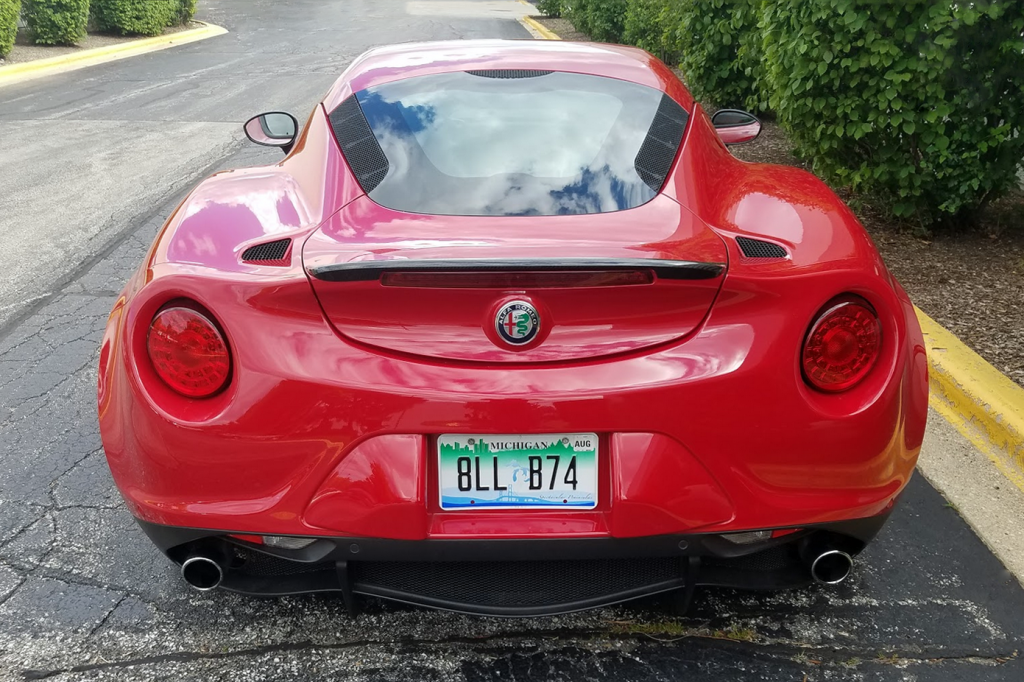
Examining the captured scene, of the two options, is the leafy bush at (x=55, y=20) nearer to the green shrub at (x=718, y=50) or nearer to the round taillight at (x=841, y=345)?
the green shrub at (x=718, y=50)

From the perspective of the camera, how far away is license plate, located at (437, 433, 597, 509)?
6.72ft

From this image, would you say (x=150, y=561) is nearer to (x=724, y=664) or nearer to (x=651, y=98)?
(x=724, y=664)

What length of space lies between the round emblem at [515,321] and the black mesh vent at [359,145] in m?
0.65

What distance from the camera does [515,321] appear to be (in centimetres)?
204

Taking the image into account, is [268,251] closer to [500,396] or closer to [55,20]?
[500,396]

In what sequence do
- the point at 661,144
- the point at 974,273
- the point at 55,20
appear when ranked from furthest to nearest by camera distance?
the point at 55,20, the point at 974,273, the point at 661,144

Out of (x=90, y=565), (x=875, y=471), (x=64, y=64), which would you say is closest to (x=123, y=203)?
(x=90, y=565)

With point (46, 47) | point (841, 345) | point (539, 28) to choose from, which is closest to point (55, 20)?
point (46, 47)

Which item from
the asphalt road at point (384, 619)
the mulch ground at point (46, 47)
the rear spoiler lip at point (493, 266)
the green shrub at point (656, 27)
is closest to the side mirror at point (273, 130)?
the asphalt road at point (384, 619)

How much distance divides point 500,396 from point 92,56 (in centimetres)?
1812

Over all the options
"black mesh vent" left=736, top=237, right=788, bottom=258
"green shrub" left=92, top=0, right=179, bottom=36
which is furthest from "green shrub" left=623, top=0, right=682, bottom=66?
"green shrub" left=92, top=0, right=179, bottom=36

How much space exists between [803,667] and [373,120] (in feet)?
6.37

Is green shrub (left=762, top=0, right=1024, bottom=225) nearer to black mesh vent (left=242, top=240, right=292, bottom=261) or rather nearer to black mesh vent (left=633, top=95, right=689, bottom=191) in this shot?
black mesh vent (left=633, top=95, right=689, bottom=191)

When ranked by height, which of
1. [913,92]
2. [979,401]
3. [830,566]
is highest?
[913,92]
